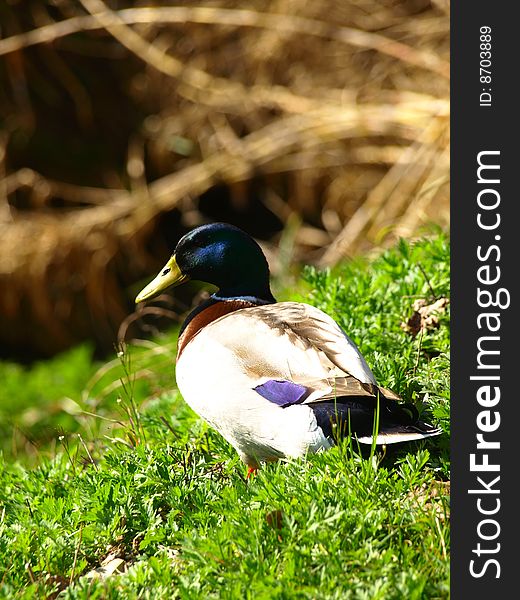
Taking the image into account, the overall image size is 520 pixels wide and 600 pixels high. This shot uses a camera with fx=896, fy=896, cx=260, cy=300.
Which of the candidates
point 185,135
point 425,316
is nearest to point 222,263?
point 425,316

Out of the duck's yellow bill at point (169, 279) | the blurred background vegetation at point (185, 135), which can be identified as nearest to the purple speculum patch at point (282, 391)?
the duck's yellow bill at point (169, 279)

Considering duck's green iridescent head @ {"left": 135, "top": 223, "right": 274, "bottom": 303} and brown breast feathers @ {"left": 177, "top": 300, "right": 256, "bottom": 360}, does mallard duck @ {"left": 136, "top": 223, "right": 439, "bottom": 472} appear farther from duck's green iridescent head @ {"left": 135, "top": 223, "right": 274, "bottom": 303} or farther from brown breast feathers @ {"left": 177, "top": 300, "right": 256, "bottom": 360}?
duck's green iridescent head @ {"left": 135, "top": 223, "right": 274, "bottom": 303}

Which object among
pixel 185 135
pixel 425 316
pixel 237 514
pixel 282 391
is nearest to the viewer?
pixel 237 514

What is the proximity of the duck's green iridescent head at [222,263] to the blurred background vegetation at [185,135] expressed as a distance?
2845 mm

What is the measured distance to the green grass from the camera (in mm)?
2365

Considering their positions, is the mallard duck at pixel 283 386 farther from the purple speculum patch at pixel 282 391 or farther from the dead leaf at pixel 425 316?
the dead leaf at pixel 425 316

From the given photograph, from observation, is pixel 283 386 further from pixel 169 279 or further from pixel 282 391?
pixel 169 279

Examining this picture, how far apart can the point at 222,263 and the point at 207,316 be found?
0.74ft

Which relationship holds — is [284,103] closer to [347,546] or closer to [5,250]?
[5,250]

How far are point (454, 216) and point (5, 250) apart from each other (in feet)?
16.8

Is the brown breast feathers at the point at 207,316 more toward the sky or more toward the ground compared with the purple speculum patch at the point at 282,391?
more toward the sky

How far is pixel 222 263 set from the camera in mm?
3355

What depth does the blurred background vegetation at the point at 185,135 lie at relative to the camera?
659 centimetres

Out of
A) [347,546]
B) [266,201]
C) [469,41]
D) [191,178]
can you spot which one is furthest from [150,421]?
[266,201]
